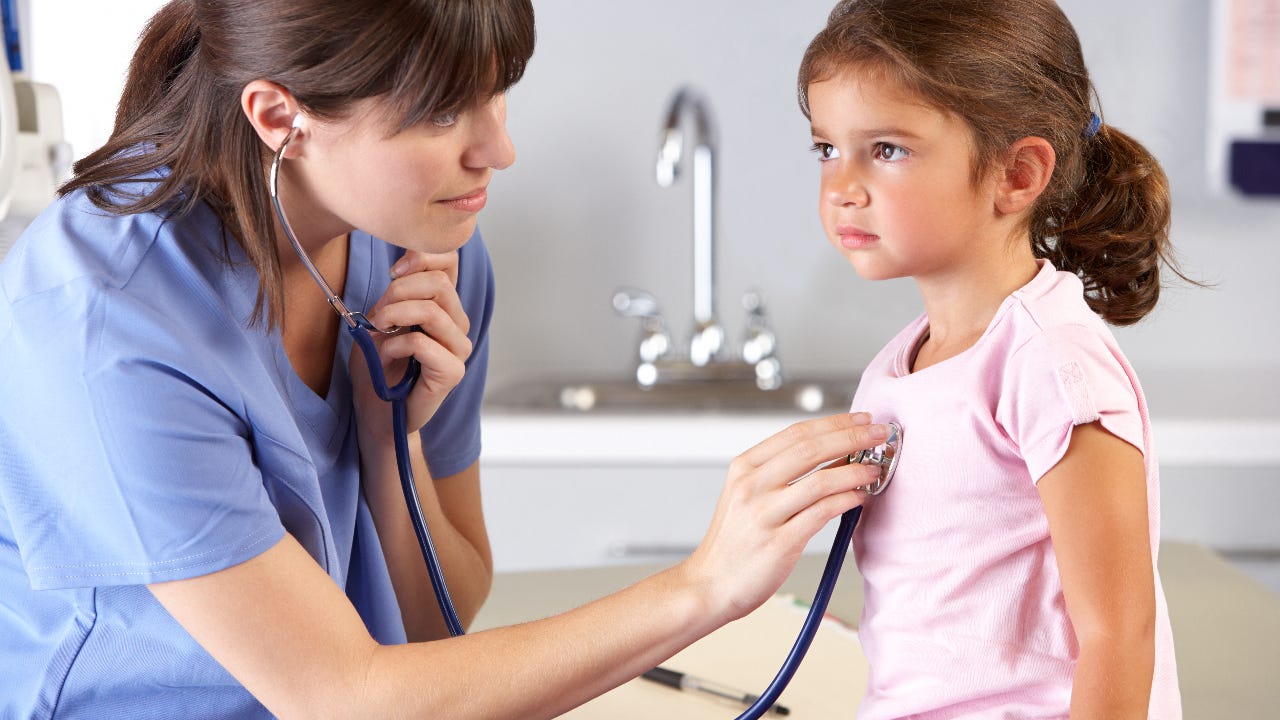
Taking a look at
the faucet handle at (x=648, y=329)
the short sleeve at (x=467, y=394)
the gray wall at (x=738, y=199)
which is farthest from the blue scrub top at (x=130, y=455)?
the gray wall at (x=738, y=199)

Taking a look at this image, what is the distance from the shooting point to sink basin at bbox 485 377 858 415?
2.33 meters

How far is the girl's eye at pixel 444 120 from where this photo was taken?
0.87 meters

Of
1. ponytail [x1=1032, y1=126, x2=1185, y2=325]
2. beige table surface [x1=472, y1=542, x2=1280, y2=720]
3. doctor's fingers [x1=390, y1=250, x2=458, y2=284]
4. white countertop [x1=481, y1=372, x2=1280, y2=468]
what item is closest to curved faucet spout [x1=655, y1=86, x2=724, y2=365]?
white countertop [x1=481, y1=372, x2=1280, y2=468]

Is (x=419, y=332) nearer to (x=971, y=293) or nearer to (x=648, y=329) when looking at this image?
(x=971, y=293)

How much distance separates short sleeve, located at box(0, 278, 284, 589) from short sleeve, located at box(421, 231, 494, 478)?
382 mm

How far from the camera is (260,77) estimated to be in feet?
2.87

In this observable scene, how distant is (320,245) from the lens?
106 centimetres

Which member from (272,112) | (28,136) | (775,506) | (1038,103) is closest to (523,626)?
(775,506)

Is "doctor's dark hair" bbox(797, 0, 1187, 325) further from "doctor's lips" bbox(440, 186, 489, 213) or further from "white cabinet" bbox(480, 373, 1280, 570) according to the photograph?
"white cabinet" bbox(480, 373, 1280, 570)

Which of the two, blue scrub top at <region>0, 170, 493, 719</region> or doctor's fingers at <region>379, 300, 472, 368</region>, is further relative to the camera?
doctor's fingers at <region>379, 300, 472, 368</region>

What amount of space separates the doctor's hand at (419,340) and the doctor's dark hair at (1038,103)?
0.36 m

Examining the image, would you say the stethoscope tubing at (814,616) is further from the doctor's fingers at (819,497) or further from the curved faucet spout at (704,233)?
the curved faucet spout at (704,233)

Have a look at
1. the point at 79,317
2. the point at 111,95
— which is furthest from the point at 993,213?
the point at 111,95

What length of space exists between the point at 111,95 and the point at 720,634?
201 cm
